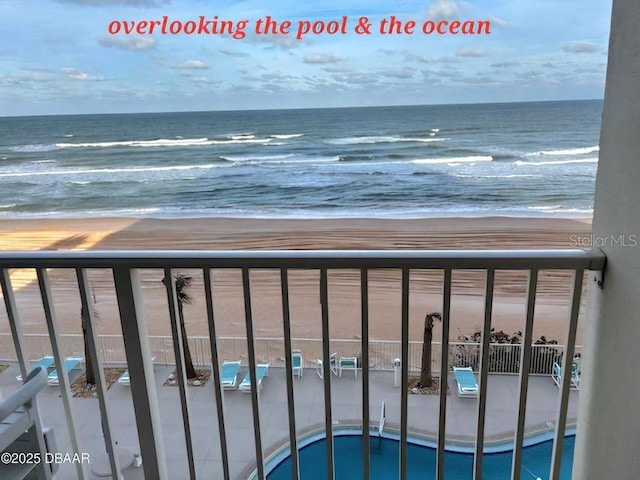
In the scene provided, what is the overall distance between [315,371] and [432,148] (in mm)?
12830

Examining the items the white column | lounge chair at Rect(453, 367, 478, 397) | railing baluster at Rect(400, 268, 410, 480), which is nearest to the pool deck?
lounge chair at Rect(453, 367, 478, 397)

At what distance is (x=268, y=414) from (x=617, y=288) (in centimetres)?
339

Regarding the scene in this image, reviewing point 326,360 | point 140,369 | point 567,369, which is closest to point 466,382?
point 567,369

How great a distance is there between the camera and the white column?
3.09 ft

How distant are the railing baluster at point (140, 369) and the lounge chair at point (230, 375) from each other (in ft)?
8.64

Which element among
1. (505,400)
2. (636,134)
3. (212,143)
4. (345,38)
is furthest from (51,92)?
(636,134)

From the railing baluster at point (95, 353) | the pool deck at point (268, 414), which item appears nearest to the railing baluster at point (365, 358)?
the railing baluster at point (95, 353)

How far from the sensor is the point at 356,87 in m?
16.0

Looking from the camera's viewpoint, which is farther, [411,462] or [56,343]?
[411,462]

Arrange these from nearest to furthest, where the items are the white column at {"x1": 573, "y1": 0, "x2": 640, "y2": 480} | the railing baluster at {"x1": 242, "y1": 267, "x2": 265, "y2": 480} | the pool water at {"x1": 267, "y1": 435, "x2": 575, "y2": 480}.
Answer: the white column at {"x1": 573, "y1": 0, "x2": 640, "y2": 480}, the railing baluster at {"x1": 242, "y1": 267, "x2": 265, "y2": 480}, the pool water at {"x1": 267, "y1": 435, "x2": 575, "y2": 480}

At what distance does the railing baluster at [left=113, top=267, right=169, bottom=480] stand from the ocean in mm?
9577

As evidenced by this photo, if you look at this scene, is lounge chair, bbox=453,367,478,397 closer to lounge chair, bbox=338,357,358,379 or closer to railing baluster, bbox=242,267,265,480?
lounge chair, bbox=338,357,358,379

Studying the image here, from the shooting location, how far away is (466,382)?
13.6 ft
